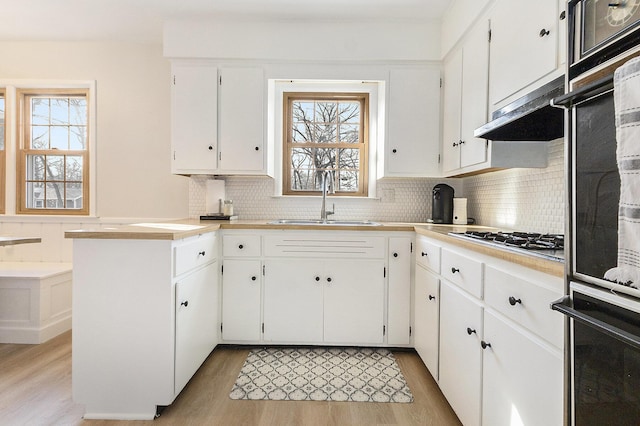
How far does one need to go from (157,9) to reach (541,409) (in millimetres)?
3313

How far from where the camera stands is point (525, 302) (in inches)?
43.7

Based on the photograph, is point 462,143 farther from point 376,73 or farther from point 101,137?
point 101,137

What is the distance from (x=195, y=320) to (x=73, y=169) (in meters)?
2.40

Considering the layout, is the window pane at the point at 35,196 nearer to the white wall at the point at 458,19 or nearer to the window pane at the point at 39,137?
the window pane at the point at 39,137

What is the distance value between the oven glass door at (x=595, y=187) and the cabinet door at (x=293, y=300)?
5.76ft

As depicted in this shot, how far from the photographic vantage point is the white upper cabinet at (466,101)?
204cm

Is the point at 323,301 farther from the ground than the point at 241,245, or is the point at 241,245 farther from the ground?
the point at 241,245

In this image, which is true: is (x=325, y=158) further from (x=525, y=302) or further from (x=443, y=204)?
(x=525, y=302)

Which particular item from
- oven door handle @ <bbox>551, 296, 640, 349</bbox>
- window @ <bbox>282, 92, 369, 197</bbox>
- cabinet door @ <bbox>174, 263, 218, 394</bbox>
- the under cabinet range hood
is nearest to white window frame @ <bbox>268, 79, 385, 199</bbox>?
window @ <bbox>282, 92, 369, 197</bbox>

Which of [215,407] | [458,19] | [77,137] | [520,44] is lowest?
[215,407]

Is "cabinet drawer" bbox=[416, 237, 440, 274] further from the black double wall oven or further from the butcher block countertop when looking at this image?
the black double wall oven

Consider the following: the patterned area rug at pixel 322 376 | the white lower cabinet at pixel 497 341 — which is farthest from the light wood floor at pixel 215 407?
the white lower cabinet at pixel 497 341

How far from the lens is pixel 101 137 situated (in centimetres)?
323

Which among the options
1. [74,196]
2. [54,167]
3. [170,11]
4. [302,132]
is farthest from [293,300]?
[54,167]
